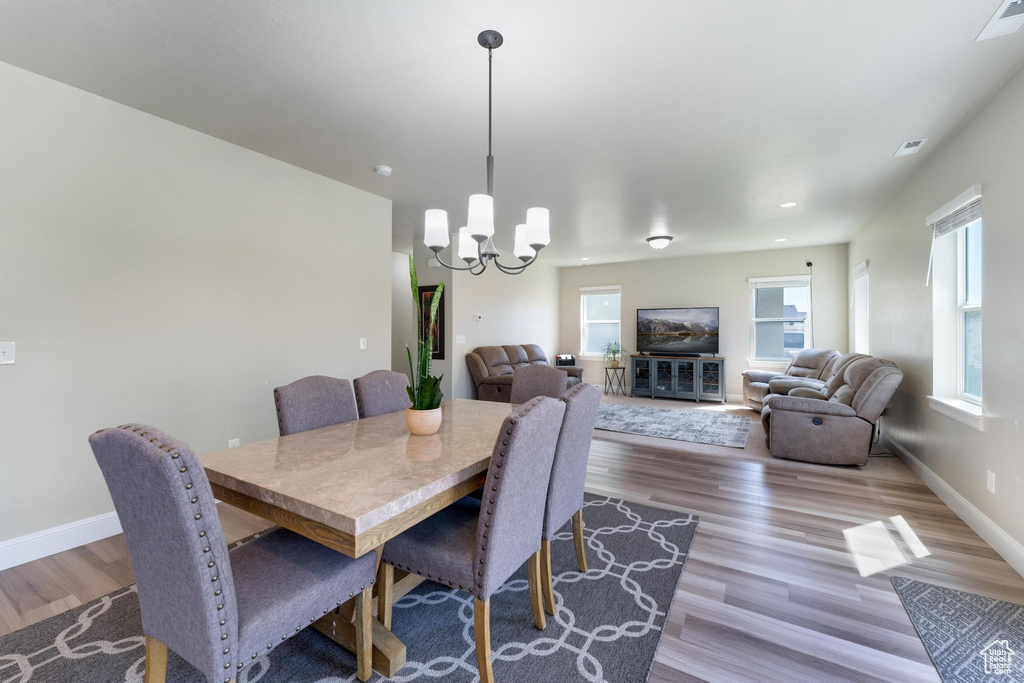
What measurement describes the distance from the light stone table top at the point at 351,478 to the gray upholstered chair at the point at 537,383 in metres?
0.94

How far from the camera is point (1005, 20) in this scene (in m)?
1.84

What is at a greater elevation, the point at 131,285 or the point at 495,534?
the point at 131,285

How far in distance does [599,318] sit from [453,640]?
7.46 metres

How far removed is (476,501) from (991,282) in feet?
10.3

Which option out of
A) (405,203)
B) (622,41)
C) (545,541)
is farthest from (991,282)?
(405,203)

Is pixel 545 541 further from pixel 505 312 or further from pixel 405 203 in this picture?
pixel 505 312

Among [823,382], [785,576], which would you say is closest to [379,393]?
[785,576]

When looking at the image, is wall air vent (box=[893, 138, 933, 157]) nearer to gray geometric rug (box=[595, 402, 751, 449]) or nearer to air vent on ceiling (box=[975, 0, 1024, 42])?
air vent on ceiling (box=[975, 0, 1024, 42])

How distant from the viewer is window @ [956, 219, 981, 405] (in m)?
2.91

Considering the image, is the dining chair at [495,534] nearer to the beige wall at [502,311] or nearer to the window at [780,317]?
the beige wall at [502,311]

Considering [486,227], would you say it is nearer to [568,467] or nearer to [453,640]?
[568,467]

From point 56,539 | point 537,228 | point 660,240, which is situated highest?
point 660,240

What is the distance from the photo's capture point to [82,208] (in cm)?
243

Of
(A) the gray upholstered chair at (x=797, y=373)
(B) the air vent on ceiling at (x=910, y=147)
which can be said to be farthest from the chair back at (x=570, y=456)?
(A) the gray upholstered chair at (x=797, y=373)
